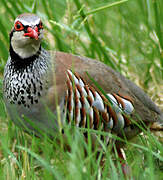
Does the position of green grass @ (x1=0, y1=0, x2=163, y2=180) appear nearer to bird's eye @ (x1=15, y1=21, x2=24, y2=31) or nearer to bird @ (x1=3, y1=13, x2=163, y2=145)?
bird @ (x1=3, y1=13, x2=163, y2=145)

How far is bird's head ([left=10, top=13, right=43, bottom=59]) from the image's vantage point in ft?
10.9

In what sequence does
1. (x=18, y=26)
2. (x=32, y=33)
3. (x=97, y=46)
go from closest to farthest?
(x=32, y=33) < (x=18, y=26) < (x=97, y=46)

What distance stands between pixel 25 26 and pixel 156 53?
210 cm

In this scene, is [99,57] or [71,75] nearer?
[71,75]

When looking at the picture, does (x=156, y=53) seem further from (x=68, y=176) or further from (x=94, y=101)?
(x=68, y=176)

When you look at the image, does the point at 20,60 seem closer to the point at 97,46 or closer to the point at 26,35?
the point at 26,35

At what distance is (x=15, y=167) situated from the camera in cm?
337

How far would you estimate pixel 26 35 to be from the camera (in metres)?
3.33

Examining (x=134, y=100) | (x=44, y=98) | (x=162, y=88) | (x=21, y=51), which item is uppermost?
(x=21, y=51)

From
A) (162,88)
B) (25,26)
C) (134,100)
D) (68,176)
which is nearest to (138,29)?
(162,88)

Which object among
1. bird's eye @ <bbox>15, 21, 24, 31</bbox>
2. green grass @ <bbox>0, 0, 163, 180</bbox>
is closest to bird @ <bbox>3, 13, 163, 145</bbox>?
bird's eye @ <bbox>15, 21, 24, 31</bbox>

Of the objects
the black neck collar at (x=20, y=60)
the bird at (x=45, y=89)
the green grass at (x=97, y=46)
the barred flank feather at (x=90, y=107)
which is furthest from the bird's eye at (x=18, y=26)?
the barred flank feather at (x=90, y=107)

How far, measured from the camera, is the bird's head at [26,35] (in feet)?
10.9

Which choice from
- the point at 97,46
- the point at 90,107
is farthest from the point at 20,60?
the point at 97,46
